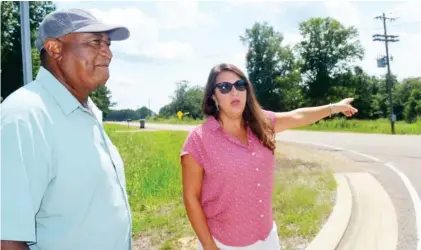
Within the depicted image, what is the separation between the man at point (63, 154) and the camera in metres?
1.49

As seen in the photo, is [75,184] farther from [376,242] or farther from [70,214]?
[376,242]

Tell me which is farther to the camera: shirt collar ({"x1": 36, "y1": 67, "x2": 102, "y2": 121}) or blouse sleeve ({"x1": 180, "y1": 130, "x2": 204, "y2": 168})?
blouse sleeve ({"x1": 180, "y1": 130, "x2": 204, "y2": 168})

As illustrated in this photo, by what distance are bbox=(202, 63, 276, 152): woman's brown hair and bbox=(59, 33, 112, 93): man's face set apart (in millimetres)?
885

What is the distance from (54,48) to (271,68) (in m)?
72.3

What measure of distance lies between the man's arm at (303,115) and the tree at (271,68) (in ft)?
221

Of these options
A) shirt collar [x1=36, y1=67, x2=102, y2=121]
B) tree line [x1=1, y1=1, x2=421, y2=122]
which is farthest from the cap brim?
tree line [x1=1, y1=1, x2=421, y2=122]

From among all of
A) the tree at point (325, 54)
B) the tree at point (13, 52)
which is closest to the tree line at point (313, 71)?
the tree at point (325, 54)

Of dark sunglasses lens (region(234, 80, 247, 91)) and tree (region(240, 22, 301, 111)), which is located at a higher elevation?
tree (region(240, 22, 301, 111))

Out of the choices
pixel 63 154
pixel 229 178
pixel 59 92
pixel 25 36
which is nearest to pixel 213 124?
pixel 229 178

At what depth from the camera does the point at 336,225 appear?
17.3 feet

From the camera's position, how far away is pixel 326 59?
68750 millimetres

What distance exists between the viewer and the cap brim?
1.92 metres

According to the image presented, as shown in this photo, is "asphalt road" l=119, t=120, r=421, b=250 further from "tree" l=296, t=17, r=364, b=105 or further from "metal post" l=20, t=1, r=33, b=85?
"tree" l=296, t=17, r=364, b=105

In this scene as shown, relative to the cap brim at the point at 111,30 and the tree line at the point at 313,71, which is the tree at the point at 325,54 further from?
the cap brim at the point at 111,30
